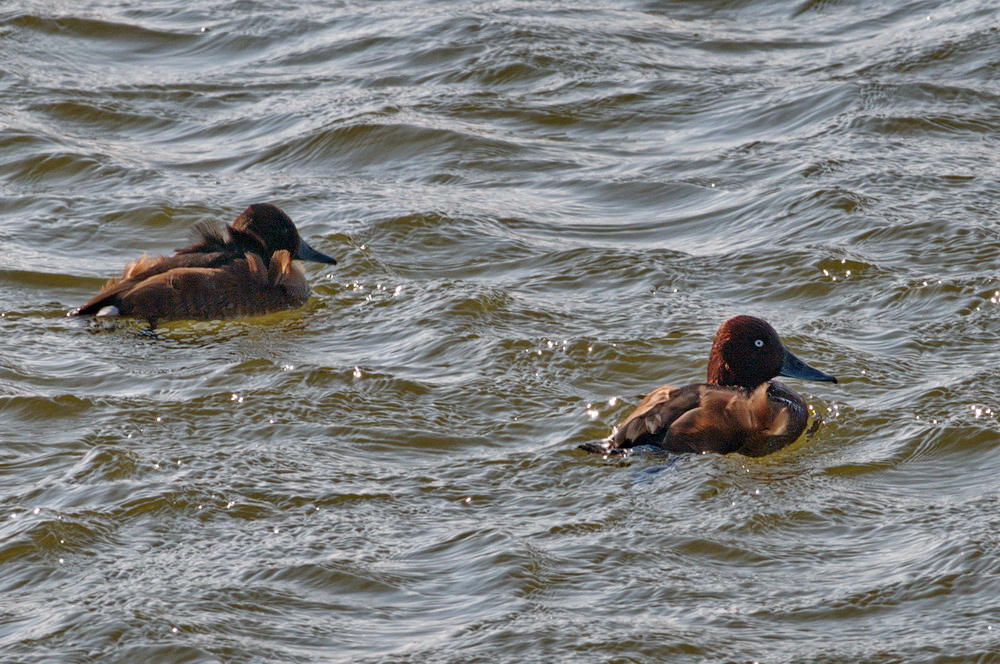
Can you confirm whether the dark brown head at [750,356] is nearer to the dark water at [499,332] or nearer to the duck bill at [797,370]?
the duck bill at [797,370]

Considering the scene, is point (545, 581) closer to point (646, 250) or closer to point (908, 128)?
point (646, 250)

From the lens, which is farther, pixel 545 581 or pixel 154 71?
pixel 154 71

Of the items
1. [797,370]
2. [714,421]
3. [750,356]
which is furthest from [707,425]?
[797,370]

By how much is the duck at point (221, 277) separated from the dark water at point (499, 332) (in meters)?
0.15

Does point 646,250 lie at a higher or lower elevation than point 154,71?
lower

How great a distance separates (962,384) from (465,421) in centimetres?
240

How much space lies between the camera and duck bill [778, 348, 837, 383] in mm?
7648

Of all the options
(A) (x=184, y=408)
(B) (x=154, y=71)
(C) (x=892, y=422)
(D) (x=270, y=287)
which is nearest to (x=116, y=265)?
(D) (x=270, y=287)

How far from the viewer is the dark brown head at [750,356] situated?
24.9 ft

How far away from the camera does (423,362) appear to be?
27.8 feet

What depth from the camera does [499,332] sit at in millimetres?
8766

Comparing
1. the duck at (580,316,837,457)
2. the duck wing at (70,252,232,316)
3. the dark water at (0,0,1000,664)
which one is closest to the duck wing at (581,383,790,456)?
the duck at (580,316,837,457)

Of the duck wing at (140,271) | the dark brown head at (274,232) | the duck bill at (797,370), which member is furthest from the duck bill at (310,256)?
the duck bill at (797,370)

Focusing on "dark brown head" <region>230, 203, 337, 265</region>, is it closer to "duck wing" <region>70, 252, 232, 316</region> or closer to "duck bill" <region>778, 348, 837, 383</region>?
"duck wing" <region>70, 252, 232, 316</region>
